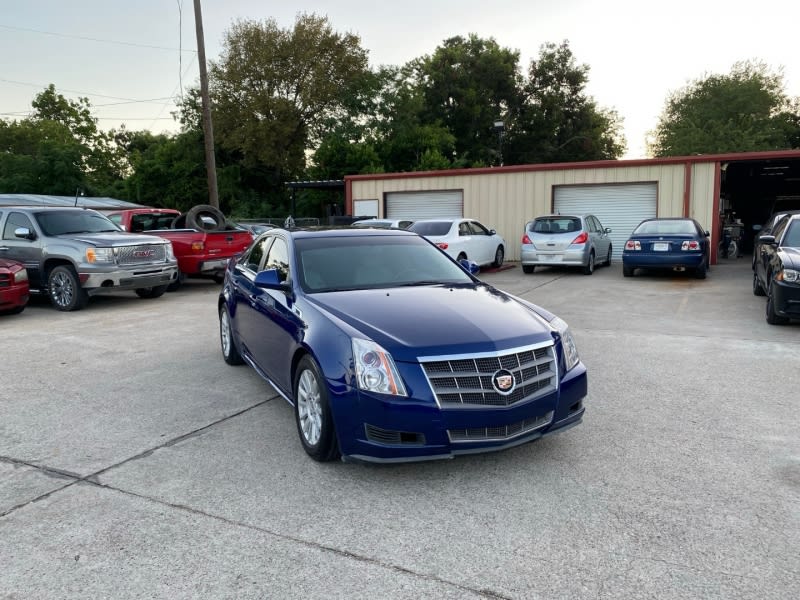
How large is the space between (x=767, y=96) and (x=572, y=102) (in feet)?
55.5

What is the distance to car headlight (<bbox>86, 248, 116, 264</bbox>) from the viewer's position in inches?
423

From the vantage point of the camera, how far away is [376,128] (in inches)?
1575

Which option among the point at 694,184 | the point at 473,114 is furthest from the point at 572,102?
the point at 694,184

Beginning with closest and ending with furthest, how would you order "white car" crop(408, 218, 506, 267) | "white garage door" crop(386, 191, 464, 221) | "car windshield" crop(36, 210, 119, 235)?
"car windshield" crop(36, 210, 119, 235) → "white car" crop(408, 218, 506, 267) → "white garage door" crop(386, 191, 464, 221)

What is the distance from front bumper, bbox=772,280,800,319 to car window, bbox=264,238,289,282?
675cm

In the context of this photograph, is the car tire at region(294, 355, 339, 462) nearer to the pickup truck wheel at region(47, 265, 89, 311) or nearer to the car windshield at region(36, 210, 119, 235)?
the pickup truck wheel at region(47, 265, 89, 311)

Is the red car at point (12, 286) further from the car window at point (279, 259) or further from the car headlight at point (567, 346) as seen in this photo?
the car headlight at point (567, 346)

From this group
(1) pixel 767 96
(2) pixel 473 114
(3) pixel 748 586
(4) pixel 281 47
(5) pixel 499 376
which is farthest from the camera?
(1) pixel 767 96

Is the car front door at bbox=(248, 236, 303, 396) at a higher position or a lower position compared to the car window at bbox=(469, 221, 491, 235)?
lower

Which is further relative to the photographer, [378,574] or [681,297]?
[681,297]

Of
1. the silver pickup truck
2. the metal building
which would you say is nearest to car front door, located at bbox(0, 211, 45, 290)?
the silver pickup truck

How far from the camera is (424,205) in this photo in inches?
876

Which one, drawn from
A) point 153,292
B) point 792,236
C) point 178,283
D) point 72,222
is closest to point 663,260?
point 792,236

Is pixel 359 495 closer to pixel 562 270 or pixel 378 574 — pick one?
pixel 378 574
